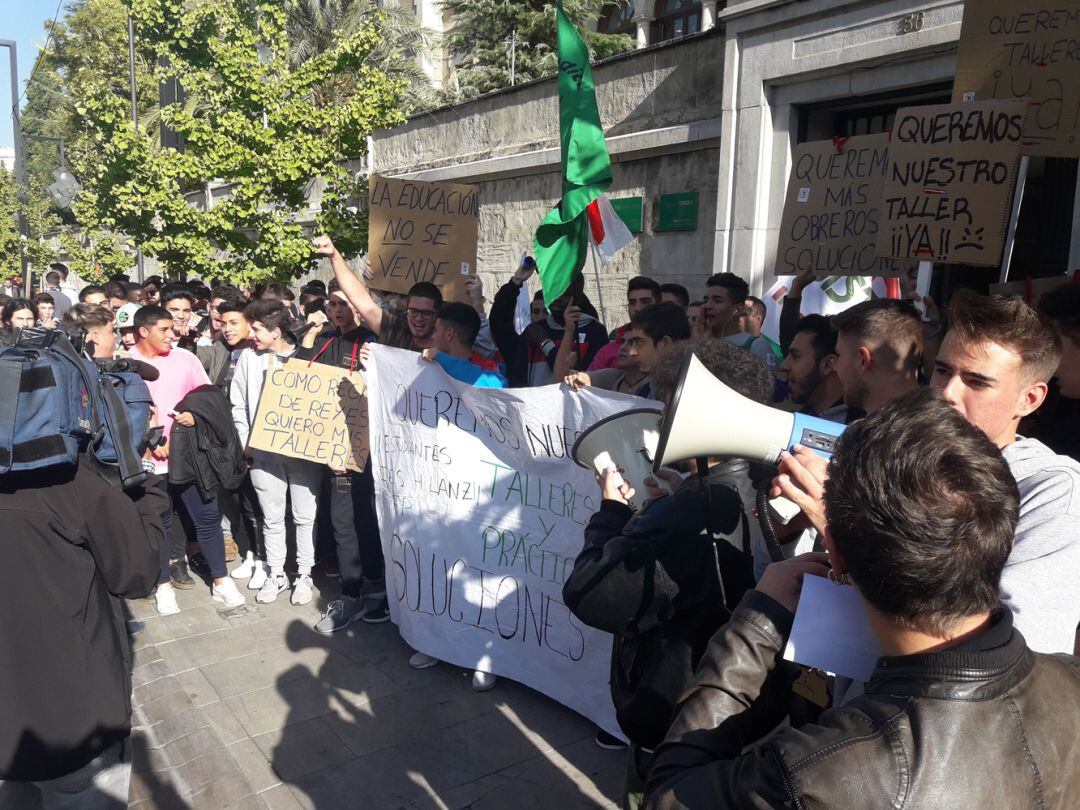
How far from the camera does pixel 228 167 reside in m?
9.48

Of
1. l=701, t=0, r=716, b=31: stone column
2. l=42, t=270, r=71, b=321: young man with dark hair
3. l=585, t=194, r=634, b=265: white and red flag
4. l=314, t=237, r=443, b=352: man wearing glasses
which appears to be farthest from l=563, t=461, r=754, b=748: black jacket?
l=701, t=0, r=716, b=31: stone column

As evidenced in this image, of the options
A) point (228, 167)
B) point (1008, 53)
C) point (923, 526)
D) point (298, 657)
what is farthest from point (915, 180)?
point (228, 167)

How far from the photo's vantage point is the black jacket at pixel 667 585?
77.8 inches

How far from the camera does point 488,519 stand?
396 cm

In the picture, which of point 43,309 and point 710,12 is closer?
point 43,309

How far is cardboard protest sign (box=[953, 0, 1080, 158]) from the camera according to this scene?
11.7 ft

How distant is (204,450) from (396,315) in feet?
4.74

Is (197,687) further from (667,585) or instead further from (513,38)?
(513,38)

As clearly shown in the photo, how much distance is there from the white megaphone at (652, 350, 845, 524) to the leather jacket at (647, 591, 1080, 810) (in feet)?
2.43

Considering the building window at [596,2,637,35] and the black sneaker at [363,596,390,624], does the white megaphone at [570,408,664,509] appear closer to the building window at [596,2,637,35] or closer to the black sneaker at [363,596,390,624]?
the black sneaker at [363,596,390,624]

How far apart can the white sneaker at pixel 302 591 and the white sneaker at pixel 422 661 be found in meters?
1.17

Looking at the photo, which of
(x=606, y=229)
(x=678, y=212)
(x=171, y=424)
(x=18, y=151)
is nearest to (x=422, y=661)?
(x=171, y=424)

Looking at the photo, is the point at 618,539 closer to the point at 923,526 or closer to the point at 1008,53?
the point at 923,526

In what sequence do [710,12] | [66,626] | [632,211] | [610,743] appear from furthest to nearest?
[710,12] → [632,211] → [610,743] → [66,626]
